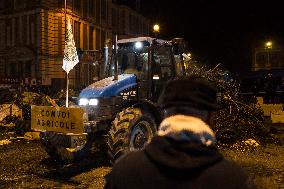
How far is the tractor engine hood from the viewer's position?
898 centimetres

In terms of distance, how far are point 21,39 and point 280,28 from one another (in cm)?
3039

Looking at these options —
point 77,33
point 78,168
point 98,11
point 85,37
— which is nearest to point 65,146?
point 78,168

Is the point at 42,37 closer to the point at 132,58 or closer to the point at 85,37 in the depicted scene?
the point at 85,37

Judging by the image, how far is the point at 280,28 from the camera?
4694 centimetres

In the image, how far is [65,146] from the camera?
27.9ft

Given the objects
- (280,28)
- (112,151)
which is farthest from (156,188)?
(280,28)

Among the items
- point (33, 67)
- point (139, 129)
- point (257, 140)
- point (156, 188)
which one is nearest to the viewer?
point (156, 188)

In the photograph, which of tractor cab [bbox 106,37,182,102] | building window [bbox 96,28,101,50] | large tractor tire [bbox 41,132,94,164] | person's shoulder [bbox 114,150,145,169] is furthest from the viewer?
building window [bbox 96,28,101,50]

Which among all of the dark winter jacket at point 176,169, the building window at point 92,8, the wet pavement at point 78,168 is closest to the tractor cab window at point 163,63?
the wet pavement at point 78,168

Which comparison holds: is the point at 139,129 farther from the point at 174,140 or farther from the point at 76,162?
the point at 174,140

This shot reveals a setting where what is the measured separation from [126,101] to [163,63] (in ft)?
4.50

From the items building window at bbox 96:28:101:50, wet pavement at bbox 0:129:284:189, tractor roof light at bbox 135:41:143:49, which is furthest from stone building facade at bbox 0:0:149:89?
tractor roof light at bbox 135:41:143:49

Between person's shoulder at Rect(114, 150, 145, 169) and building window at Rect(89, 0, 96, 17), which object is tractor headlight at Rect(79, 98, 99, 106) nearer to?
person's shoulder at Rect(114, 150, 145, 169)

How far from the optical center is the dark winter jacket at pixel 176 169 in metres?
1.81
